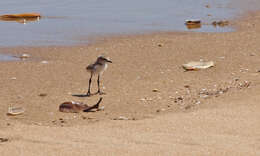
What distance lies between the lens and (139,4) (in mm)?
16812

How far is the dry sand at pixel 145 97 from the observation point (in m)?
4.72

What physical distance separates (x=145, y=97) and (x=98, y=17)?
24.2 feet

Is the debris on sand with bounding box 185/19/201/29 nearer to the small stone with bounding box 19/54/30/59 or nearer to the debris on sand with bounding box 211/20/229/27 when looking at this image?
the debris on sand with bounding box 211/20/229/27

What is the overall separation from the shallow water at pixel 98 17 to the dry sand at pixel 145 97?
81 centimetres

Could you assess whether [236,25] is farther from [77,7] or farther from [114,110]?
[114,110]

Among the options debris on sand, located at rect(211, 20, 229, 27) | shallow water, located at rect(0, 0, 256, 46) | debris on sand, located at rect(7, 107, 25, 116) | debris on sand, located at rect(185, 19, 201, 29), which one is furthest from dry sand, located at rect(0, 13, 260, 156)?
debris on sand, located at rect(185, 19, 201, 29)

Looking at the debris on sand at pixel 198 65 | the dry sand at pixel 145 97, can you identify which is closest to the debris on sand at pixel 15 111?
the dry sand at pixel 145 97

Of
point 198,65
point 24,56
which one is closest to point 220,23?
point 198,65

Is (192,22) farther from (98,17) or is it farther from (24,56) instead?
(24,56)

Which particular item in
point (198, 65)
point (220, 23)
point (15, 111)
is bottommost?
point (15, 111)

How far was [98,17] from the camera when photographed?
14.9 m

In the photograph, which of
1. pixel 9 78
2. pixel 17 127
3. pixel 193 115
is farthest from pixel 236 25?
pixel 17 127

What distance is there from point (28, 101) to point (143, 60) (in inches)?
125

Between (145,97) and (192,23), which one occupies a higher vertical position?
(192,23)
